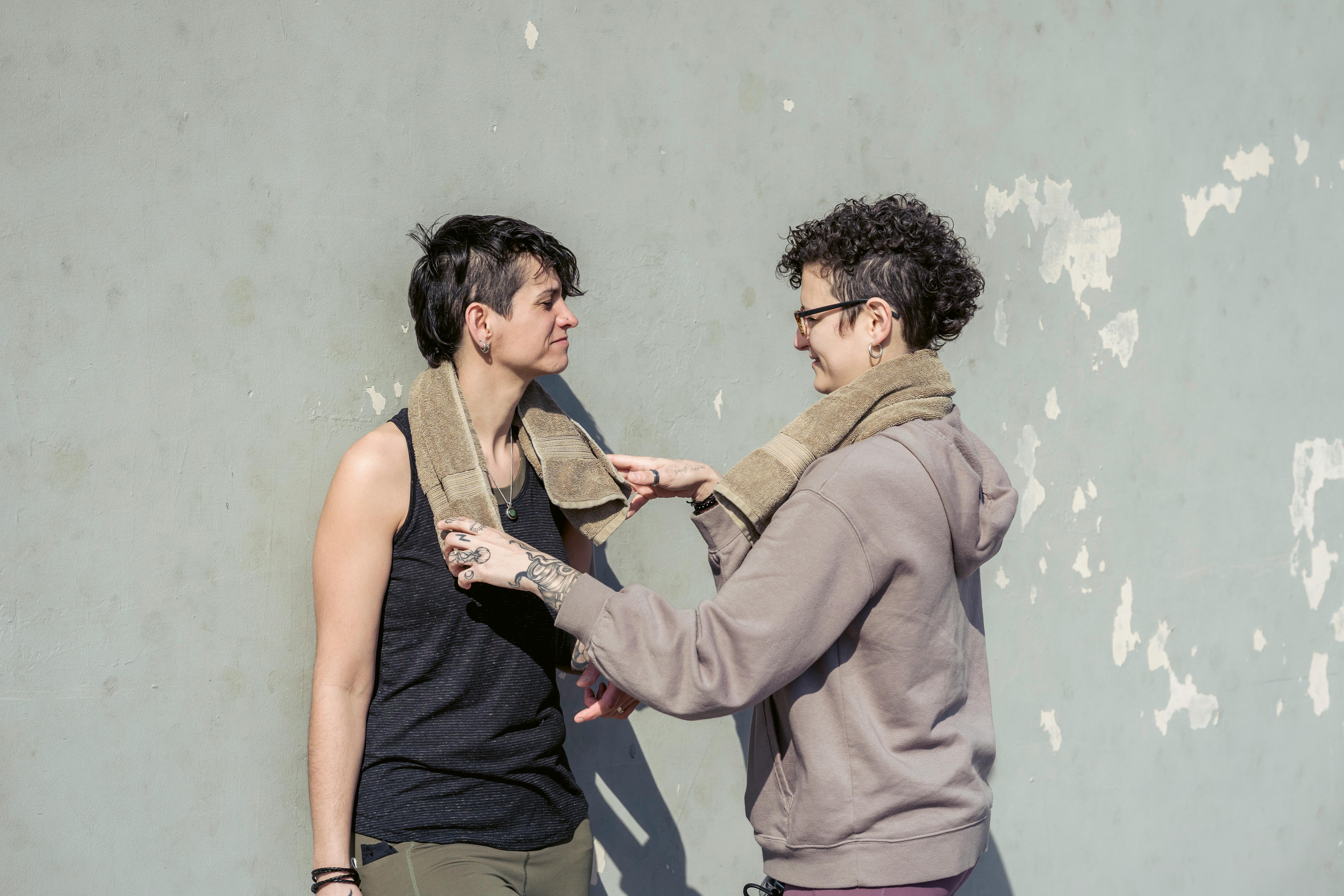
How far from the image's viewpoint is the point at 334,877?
69.7 inches

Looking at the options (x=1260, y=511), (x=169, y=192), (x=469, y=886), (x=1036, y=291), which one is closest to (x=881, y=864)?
(x=469, y=886)

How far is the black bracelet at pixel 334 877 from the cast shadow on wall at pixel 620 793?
0.76m

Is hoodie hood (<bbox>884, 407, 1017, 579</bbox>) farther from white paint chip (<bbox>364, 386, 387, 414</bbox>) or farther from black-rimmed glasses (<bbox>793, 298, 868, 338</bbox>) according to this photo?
white paint chip (<bbox>364, 386, 387, 414</bbox>)

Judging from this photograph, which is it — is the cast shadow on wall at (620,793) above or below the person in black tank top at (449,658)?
below

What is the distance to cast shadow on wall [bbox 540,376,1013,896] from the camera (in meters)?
2.49

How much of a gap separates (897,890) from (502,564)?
3.06 ft

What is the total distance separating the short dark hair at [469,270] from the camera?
197cm

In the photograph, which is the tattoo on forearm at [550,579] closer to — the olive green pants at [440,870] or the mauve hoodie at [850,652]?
the mauve hoodie at [850,652]

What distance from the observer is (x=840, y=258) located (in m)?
1.97

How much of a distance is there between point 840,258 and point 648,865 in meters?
1.69

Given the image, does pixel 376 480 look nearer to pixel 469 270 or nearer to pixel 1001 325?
pixel 469 270

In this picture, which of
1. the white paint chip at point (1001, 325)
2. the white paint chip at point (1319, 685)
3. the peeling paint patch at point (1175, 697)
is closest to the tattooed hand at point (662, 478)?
the white paint chip at point (1001, 325)

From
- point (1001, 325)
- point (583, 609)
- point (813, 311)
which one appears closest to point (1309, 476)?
point (1001, 325)

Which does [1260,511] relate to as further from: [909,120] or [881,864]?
[881,864]
